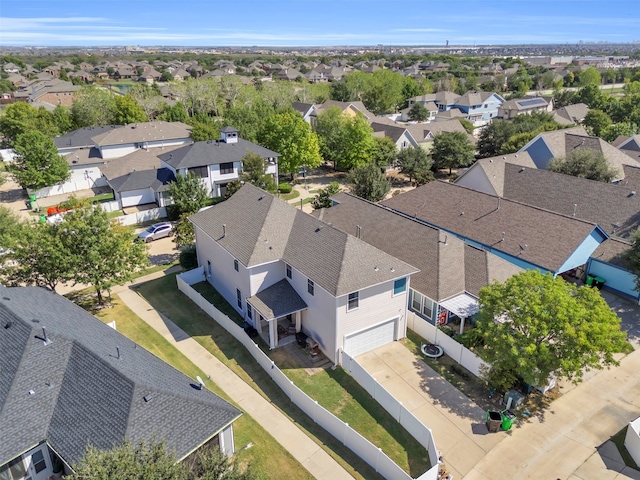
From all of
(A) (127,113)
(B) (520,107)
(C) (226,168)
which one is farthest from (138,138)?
(B) (520,107)

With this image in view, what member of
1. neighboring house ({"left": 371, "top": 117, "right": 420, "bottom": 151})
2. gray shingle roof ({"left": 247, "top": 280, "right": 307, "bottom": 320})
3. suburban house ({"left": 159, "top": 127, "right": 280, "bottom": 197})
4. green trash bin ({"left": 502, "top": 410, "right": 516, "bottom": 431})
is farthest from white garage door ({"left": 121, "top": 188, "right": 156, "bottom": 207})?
green trash bin ({"left": 502, "top": 410, "right": 516, "bottom": 431})

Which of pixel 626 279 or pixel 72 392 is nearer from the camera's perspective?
pixel 72 392

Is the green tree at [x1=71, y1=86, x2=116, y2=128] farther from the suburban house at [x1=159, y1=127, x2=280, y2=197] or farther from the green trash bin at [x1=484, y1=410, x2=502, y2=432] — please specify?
the green trash bin at [x1=484, y1=410, x2=502, y2=432]

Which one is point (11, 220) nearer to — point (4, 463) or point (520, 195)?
point (4, 463)

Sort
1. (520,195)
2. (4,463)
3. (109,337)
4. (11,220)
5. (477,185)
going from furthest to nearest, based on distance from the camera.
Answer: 1. (477,185)
2. (520,195)
3. (11,220)
4. (109,337)
5. (4,463)

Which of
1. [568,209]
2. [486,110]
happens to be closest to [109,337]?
[568,209]
